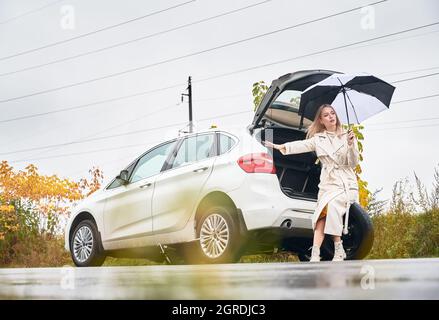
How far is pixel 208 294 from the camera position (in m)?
1.70

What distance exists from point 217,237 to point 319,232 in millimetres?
1121

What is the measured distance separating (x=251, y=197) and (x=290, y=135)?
88 centimetres

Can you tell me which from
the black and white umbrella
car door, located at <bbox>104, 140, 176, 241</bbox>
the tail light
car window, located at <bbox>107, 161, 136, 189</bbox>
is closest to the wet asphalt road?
the tail light

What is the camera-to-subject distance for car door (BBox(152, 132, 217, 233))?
6348mm

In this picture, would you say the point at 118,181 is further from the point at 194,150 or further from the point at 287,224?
the point at 287,224

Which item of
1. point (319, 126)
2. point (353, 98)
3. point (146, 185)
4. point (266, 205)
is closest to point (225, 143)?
point (266, 205)

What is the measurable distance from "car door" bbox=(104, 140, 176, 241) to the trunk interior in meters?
1.27

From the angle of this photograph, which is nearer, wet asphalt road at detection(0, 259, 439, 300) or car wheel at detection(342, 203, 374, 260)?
wet asphalt road at detection(0, 259, 439, 300)

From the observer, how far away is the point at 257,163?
6023 millimetres

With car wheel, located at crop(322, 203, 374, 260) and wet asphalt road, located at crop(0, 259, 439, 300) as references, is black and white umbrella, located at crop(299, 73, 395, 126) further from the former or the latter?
wet asphalt road, located at crop(0, 259, 439, 300)

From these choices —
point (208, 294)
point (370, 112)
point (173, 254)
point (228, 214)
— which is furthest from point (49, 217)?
point (208, 294)

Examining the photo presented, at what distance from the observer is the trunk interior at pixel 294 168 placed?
6197 mm
